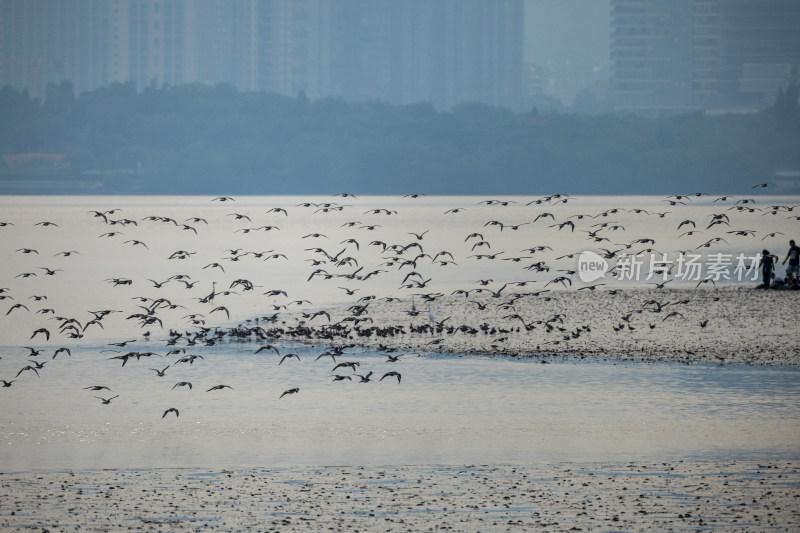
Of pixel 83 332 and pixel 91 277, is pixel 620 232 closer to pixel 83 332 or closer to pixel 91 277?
pixel 91 277

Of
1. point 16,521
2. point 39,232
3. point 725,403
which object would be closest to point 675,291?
point 725,403

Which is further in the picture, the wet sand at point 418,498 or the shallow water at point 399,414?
the shallow water at point 399,414

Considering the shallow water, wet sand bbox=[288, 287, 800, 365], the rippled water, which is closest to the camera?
the shallow water

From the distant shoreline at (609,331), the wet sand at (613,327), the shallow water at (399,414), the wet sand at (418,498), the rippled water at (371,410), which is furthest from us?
the wet sand at (613,327)

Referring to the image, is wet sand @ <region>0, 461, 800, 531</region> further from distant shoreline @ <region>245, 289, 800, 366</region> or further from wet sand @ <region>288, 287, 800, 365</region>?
wet sand @ <region>288, 287, 800, 365</region>

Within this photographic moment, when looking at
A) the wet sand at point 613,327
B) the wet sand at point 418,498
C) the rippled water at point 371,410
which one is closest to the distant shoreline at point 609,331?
the wet sand at point 613,327

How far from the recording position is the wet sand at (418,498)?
751 inches

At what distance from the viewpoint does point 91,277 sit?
79688 millimetres

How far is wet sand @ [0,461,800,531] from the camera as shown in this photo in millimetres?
19078

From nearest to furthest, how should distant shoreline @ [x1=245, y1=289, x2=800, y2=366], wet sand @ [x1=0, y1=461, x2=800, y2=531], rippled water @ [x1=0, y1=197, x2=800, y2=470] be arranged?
wet sand @ [x1=0, y1=461, x2=800, y2=531] → rippled water @ [x1=0, y1=197, x2=800, y2=470] → distant shoreline @ [x1=245, y1=289, x2=800, y2=366]

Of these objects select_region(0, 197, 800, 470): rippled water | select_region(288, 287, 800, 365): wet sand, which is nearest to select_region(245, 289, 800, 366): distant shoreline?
select_region(288, 287, 800, 365): wet sand

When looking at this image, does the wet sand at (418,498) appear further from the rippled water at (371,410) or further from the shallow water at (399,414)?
the rippled water at (371,410)

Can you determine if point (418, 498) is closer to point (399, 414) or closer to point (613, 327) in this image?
point (399, 414)

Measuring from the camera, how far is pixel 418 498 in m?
20.9
